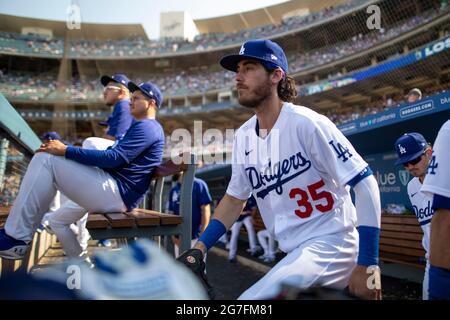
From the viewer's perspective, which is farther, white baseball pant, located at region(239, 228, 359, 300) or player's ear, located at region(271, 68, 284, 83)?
player's ear, located at region(271, 68, 284, 83)

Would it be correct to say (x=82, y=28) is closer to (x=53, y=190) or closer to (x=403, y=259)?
(x=403, y=259)

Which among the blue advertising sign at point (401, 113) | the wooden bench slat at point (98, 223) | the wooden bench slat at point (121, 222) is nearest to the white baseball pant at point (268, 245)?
the blue advertising sign at point (401, 113)

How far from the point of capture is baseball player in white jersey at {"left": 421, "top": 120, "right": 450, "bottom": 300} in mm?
1183

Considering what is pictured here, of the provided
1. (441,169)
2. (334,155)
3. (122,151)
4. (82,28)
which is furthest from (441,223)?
(82,28)

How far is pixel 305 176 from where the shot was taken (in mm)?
1518

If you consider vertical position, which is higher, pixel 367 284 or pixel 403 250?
pixel 367 284

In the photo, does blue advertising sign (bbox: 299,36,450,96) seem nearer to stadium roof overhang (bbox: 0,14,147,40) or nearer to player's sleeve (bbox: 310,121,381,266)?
player's sleeve (bbox: 310,121,381,266)

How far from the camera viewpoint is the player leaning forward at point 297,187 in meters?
1.28

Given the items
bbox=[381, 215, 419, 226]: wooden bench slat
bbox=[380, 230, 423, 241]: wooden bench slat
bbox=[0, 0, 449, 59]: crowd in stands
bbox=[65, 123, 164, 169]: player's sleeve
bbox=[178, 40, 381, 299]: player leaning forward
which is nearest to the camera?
bbox=[178, 40, 381, 299]: player leaning forward

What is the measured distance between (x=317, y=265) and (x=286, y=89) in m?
1.01

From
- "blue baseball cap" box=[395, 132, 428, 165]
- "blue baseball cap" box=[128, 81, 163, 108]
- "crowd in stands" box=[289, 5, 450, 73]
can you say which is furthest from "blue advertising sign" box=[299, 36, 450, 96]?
"blue baseball cap" box=[128, 81, 163, 108]

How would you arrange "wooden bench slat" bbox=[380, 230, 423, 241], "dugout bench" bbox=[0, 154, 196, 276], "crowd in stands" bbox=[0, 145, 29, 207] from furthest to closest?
"wooden bench slat" bbox=[380, 230, 423, 241] → "crowd in stands" bbox=[0, 145, 29, 207] → "dugout bench" bbox=[0, 154, 196, 276]
